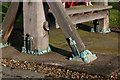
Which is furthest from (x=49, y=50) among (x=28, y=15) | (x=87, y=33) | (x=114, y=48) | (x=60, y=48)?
(x=87, y=33)

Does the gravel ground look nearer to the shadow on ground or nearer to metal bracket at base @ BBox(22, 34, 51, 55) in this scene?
metal bracket at base @ BBox(22, 34, 51, 55)

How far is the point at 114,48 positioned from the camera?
604 cm

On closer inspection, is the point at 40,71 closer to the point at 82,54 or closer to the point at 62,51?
the point at 82,54

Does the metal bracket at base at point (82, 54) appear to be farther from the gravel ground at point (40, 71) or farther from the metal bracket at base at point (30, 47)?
the metal bracket at base at point (30, 47)

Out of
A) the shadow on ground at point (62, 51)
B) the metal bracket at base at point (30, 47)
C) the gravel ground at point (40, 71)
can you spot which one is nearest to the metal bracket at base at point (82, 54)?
the shadow on ground at point (62, 51)

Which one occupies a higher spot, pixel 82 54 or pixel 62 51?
pixel 82 54

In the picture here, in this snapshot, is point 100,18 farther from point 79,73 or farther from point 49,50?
point 79,73

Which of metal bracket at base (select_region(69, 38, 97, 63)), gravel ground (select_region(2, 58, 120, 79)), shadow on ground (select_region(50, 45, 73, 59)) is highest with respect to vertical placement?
metal bracket at base (select_region(69, 38, 97, 63))

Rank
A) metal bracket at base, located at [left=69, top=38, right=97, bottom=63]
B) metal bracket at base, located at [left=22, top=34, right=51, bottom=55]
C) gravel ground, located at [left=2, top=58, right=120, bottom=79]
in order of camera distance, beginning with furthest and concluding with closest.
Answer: metal bracket at base, located at [left=22, top=34, right=51, bottom=55] → metal bracket at base, located at [left=69, top=38, right=97, bottom=63] → gravel ground, located at [left=2, top=58, right=120, bottom=79]

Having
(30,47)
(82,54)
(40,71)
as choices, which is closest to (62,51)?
(30,47)

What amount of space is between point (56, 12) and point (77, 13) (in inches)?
50.6

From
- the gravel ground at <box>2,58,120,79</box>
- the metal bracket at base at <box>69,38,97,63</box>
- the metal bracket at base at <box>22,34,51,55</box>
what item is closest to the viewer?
the gravel ground at <box>2,58,120,79</box>

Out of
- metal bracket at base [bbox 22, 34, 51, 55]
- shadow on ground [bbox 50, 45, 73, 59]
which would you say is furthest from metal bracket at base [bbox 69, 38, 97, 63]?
metal bracket at base [bbox 22, 34, 51, 55]

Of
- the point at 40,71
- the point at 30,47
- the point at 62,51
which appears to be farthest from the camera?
the point at 62,51
